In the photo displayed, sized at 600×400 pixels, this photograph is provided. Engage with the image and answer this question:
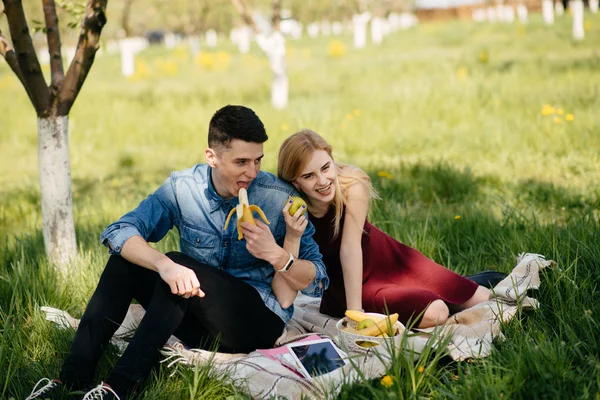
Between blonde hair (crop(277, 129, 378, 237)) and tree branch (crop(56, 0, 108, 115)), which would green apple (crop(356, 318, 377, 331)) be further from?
tree branch (crop(56, 0, 108, 115))

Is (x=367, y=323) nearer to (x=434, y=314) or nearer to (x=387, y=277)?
(x=434, y=314)

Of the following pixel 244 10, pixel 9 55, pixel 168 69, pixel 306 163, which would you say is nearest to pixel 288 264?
pixel 306 163

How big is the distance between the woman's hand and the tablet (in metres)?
0.46

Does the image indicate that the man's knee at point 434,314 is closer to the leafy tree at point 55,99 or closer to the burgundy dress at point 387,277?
the burgundy dress at point 387,277

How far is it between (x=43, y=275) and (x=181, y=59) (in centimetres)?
2158

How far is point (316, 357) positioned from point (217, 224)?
72 centimetres

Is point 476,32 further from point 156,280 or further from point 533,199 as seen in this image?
point 156,280

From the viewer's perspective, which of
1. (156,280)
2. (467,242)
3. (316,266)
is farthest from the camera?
(467,242)

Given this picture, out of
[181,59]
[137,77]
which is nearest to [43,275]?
[137,77]

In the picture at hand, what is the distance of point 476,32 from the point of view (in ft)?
77.2

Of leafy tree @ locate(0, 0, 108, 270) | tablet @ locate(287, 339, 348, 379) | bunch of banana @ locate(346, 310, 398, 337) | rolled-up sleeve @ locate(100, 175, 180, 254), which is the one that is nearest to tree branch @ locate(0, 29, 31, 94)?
leafy tree @ locate(0, 0, 108, 270)

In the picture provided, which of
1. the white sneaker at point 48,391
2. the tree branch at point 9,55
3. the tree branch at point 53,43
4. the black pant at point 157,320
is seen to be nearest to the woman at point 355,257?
the black pant at point 157,320

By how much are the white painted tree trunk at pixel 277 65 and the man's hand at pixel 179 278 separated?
770 centimetres

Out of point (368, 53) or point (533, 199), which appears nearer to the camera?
point (533, 199)
